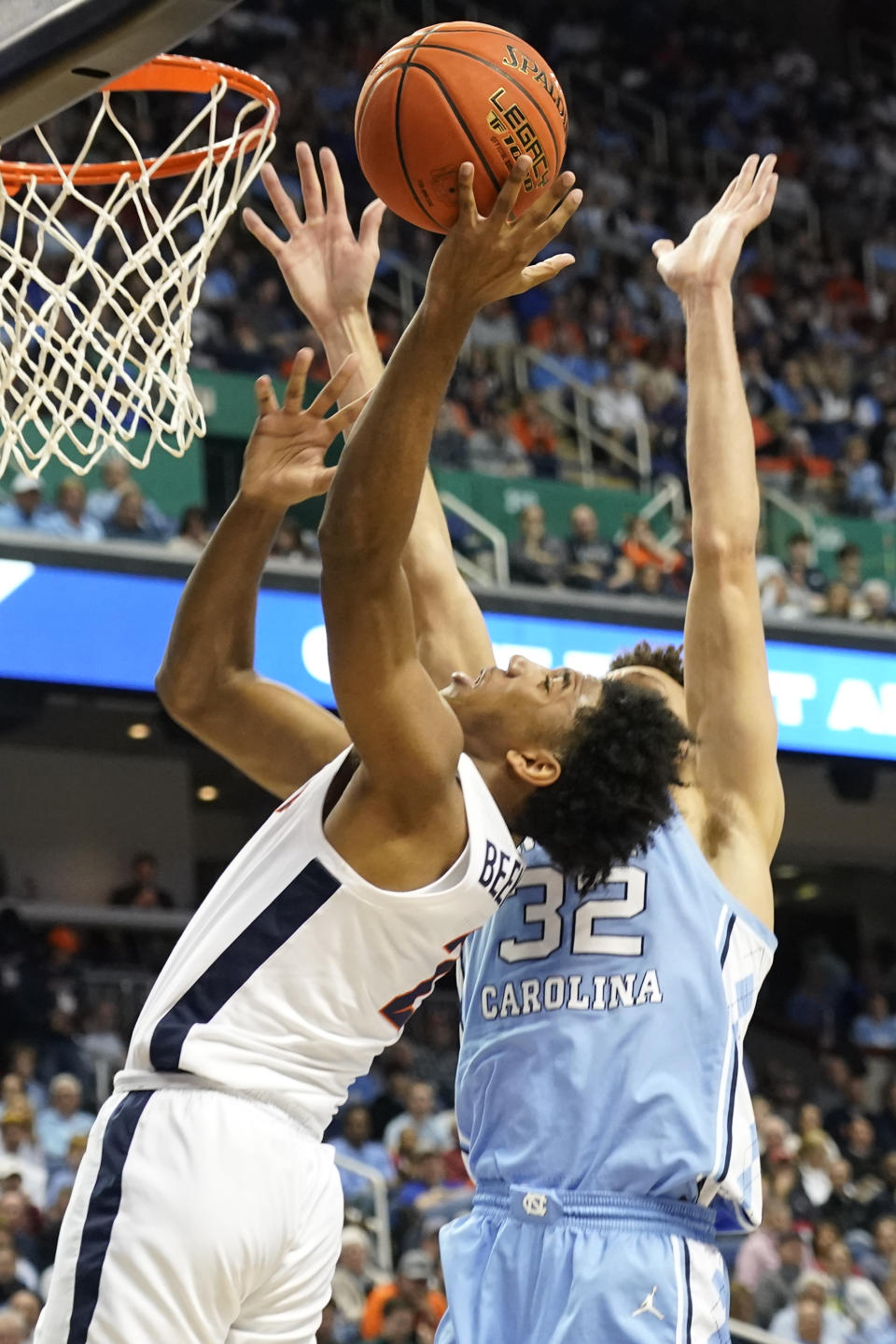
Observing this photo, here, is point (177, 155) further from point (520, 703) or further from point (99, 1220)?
point (99, 1220)

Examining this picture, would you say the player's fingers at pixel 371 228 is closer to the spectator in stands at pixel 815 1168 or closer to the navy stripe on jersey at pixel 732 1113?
the navy stripe on jersey at pixel 732 1113

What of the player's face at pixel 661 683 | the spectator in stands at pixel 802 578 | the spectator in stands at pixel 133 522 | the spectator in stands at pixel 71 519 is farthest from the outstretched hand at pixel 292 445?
the spectator in stands at pixel 802 578

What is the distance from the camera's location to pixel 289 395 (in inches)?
109

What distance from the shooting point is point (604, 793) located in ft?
8.58

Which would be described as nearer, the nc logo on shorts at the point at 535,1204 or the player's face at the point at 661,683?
the nc logo on shorts at the point at 535,1204

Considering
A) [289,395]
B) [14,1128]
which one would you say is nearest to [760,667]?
[289,395]

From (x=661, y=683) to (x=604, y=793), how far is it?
0.57 meters

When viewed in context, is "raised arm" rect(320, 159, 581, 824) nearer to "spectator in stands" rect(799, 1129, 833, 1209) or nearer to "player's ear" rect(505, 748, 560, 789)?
"player's ear" rect(505, 748, 560, 789)

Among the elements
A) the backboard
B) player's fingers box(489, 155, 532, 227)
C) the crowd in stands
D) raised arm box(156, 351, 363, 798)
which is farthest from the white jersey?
the crowd in stands

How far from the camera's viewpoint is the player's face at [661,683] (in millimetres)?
3090

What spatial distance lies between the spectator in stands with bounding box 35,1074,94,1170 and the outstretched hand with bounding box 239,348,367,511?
18.1 ft

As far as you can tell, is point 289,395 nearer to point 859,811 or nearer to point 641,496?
point 641,496

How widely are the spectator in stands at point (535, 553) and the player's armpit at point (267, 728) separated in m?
6.95

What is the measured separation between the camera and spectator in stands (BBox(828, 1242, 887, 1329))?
8328 mm
